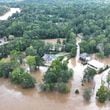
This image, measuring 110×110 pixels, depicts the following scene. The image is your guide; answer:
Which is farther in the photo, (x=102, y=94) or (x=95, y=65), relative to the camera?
(x=95, y=65)

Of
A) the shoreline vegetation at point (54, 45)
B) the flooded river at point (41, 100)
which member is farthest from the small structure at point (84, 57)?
the flooded river at point (41, 100)

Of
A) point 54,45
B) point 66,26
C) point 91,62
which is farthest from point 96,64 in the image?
point 66,26

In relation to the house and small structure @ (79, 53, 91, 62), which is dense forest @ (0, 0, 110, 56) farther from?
the house

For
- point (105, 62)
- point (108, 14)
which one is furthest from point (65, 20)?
point (105, 62)

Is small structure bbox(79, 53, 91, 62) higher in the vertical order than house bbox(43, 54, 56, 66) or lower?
lower

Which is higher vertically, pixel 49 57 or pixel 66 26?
pixel 66 26

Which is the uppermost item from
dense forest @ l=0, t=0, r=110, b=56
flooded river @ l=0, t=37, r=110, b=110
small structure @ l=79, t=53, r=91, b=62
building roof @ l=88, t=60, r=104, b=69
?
dense forest @ l=0, t=0, r=110, b=56

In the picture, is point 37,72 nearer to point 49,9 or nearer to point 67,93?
point 67,93

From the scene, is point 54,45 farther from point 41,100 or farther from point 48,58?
point 41,100

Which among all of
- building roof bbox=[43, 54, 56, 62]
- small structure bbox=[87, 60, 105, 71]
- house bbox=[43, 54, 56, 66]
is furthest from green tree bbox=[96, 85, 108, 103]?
building roof bbox=[43, 54, 56, 62]
